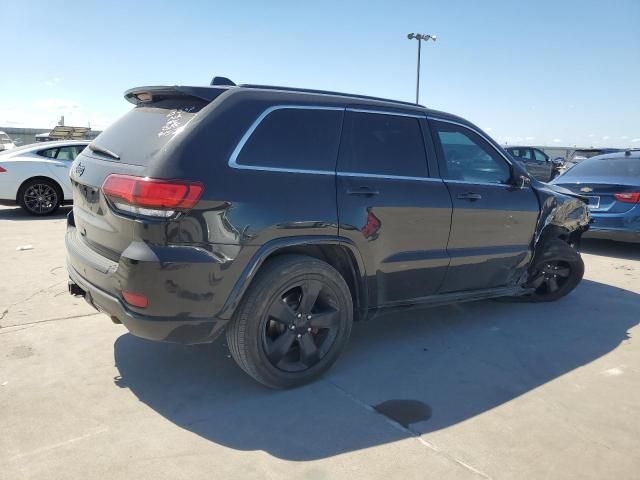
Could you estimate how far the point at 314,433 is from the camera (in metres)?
2.95

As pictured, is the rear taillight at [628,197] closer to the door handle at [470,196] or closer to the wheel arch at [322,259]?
the door handle at [470,196]

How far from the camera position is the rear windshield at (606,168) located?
7906mm

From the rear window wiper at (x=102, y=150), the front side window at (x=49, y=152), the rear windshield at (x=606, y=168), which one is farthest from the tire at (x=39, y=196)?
the rear windshield at (x=606, y=168)

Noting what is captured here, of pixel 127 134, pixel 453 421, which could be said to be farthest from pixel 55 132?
pixel 453 421

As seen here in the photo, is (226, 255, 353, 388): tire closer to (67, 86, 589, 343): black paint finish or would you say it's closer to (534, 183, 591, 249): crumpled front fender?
(67, 86, 589, 343): black paint finish

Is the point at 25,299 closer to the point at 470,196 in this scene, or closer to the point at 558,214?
the point at 470,196

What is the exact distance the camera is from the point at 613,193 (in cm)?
756

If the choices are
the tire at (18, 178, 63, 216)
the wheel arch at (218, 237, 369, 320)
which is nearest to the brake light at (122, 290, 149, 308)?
the wheel arch at (218, 237, 369, 320)

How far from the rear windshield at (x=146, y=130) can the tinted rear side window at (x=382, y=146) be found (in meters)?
1.03

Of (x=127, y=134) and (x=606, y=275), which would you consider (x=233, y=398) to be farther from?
(x=606, y=275)

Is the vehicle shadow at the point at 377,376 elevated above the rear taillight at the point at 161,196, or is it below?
below

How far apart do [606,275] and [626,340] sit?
2.55 metres

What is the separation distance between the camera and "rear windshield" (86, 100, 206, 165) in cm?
314

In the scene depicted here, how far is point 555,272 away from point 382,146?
109 inches
